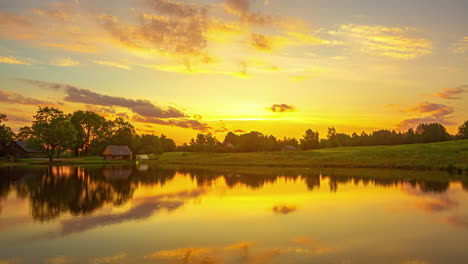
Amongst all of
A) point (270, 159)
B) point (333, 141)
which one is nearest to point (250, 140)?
point (333, 141)

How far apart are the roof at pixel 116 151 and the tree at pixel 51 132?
18501 millimetres

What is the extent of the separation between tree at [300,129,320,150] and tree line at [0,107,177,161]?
73516 mm

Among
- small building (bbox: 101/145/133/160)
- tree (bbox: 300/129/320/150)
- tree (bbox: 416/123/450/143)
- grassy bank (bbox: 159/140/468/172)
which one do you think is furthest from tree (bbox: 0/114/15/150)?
tree (bbox: 416/123/450/143)

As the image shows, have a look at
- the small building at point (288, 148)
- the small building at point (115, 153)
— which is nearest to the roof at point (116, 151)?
the small building at point (115, 153)

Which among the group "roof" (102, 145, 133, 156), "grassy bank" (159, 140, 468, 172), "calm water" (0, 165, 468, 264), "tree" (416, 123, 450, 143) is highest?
"tree" (416, 123, 450, 143)

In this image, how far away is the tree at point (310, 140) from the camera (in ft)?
541

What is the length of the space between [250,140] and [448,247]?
6226 inches

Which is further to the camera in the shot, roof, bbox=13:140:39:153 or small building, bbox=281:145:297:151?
small building, bbox=281:145:297:151

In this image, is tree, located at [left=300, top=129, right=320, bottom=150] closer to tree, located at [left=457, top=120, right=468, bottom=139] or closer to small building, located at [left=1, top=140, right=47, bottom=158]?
tree, located at [left=457, top=120, right=468, bottom=139]

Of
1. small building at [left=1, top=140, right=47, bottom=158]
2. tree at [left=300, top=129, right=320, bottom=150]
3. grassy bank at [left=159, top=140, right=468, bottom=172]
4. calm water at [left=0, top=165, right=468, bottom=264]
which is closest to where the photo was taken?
calm water at [left=0, top=165, right=468, bottom=264]

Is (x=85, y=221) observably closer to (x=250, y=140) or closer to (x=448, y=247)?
(x=448, y=247)

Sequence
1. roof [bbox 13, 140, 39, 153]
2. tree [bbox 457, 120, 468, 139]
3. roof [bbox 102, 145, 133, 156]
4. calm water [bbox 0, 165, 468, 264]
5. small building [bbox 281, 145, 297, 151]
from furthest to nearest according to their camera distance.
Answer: small building [bbox 281, 145, 297, 151] < tree [bbox 457, 120, 468, 139] < roof [bbox 102, 145, 133, 156] < roof [bbox 13, 140, 39, 153] < calm water [bbox 0, 165, 468, 264]

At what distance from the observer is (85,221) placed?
1825 centimetres

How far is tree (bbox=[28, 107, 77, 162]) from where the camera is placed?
88.0 metres
